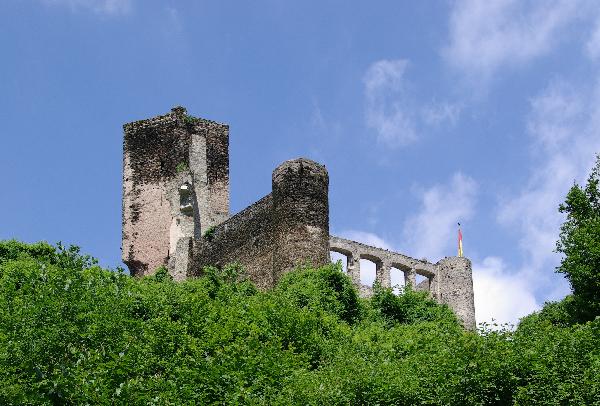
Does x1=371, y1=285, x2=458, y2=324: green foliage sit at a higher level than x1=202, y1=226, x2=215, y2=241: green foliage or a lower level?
lower

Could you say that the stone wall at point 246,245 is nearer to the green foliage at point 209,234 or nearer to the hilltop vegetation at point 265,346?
the green foliage at point 209,234

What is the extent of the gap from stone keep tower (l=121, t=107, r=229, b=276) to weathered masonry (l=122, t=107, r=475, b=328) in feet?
0.11

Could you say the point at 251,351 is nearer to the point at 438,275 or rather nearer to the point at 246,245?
the point at 246,245

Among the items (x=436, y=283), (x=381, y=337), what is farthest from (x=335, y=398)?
(x=436, y=283)

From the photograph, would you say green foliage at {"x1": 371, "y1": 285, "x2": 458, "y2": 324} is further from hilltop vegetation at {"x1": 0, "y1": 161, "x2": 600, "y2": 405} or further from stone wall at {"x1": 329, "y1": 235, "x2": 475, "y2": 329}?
stone wall at {"x1": 329, "y1": 235, "x2": 475, "y2": 329}

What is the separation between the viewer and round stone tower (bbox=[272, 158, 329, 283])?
108 feet

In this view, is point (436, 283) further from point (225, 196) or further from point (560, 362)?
point (560, 362)

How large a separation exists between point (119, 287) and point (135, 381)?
345 inches

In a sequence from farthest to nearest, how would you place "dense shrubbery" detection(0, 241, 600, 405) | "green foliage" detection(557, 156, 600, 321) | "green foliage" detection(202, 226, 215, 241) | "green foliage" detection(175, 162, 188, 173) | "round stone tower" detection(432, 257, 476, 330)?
"round stone tower" detection(432, 257, 476, 330)
"green foliage" detection(175, 162, 188, 173)
"green foliage" detection(202, 226, 215, 241)
"green foliage" detection(557, 156, 600, 321)
"dense shrubbery" detection(0, 241, 600, 405)

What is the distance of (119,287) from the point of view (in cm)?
3053

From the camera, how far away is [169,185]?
135 ft

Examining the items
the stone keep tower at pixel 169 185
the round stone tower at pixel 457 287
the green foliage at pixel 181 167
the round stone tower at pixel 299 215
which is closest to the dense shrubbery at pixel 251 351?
the round stone tower at pixel 299 215

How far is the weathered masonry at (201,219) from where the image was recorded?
34.8 metres

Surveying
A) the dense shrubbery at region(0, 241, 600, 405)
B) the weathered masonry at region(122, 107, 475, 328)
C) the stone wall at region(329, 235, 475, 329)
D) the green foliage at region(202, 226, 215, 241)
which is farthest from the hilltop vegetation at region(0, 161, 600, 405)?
the stone wall at region(329, 235, 475, 329)
